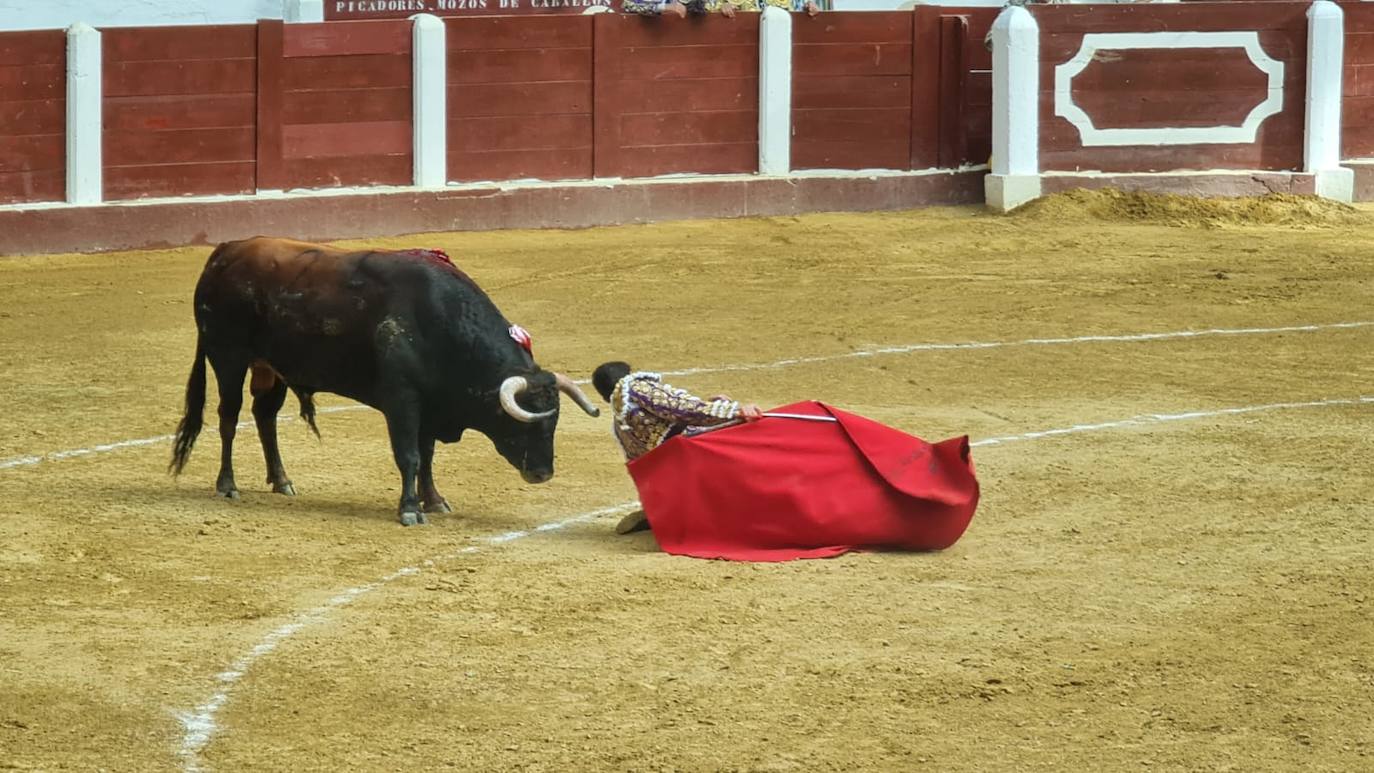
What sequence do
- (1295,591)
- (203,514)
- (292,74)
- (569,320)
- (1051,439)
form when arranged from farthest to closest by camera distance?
(292,74)
(569,320)
(1051,439)
(203,514)
(1295,591)

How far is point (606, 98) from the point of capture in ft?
44.3

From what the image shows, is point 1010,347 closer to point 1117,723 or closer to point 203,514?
point 203,514

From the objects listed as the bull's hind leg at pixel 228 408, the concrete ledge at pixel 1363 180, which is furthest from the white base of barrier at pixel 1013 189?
the bull's hind leg at pixel 228 408

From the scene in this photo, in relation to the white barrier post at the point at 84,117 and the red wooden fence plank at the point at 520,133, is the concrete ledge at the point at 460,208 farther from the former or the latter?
the red wooden fence plank at the point at 520,133

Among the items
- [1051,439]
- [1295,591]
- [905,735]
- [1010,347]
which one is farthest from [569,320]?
[905,735]

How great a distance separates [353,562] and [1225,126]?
368 inches

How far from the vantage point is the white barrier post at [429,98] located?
1303cm

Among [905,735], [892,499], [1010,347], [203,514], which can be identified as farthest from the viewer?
[1010,347]

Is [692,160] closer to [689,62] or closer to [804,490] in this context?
[689,62]

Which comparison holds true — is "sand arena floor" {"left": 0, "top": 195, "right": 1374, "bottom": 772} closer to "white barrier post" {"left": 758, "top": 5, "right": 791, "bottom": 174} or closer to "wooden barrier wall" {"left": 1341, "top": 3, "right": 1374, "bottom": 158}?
"white barrier post" {"left": 758, "top": 5, "right": 791, "bottom": 174}

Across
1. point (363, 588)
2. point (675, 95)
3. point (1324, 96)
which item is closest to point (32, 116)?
point (675, 95)

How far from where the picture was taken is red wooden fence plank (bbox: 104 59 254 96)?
12.5 meters

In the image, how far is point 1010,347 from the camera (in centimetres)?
965

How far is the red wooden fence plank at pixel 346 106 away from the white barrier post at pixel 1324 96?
19.2ft
